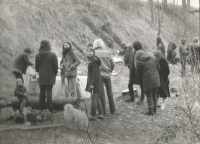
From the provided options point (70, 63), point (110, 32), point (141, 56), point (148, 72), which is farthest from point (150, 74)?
point (110, 32)

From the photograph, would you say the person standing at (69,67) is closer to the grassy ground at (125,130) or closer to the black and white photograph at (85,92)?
the black and white photograph at (85,92)

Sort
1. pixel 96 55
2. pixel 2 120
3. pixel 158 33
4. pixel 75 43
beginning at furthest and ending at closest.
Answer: pixel 158 33 → pixel 75 43 → pixel 96 55 → pixel 2 120

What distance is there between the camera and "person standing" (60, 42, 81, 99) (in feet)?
24.1

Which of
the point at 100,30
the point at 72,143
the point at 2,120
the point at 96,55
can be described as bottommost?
the point at 72,143

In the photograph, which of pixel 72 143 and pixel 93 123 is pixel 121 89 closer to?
pixel 93 123

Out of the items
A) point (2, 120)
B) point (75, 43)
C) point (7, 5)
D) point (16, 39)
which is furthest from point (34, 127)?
point (75, 43)

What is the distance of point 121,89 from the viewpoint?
28.3 feet

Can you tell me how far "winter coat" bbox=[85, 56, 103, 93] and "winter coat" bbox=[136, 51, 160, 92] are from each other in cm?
95

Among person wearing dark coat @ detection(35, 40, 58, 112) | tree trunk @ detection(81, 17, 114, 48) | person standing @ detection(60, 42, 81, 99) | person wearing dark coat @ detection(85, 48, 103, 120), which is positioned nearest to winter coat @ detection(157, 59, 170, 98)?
A: person wearing dark coat @ detection(85, 48, 103, 120)

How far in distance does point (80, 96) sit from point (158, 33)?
8902mm

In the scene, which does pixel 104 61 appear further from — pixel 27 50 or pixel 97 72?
pixel 27 50

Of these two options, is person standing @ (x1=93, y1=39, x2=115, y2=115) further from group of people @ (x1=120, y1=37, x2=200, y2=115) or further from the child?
the child

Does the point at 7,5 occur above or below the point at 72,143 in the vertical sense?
above

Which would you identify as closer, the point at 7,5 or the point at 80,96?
the point at 80,96
